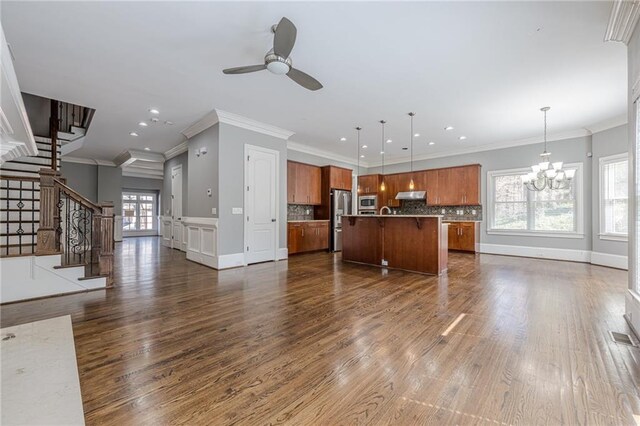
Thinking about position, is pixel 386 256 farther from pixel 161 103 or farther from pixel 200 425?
pixel 161 103

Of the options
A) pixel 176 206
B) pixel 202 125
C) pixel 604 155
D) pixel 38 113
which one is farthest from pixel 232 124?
pixel 604 155

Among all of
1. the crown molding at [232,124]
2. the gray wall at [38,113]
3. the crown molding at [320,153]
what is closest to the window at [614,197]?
the crown molding at [320,153]

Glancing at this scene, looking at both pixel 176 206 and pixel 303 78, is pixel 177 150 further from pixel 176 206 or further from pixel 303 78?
pixel 303 78

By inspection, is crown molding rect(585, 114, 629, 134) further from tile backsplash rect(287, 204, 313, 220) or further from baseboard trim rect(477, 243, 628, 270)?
tile backsplash rect(287, 204, 313, 220)

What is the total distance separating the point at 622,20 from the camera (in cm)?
247

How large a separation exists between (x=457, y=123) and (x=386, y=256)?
3105 mm

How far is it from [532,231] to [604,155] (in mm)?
2087

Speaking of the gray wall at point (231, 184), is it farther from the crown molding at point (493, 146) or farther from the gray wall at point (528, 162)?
the gray wall at point (528, 162)

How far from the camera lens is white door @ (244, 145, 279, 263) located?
5.67 meters

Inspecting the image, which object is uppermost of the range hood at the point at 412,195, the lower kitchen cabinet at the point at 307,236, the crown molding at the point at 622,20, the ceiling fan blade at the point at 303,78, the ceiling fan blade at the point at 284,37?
the crown molding at the point at 622,20

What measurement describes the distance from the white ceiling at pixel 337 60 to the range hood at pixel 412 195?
2.97m

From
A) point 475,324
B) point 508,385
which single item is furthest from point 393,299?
point 508,385

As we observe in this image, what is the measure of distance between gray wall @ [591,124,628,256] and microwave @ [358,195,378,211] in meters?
5.08

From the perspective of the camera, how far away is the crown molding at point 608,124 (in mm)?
5219
